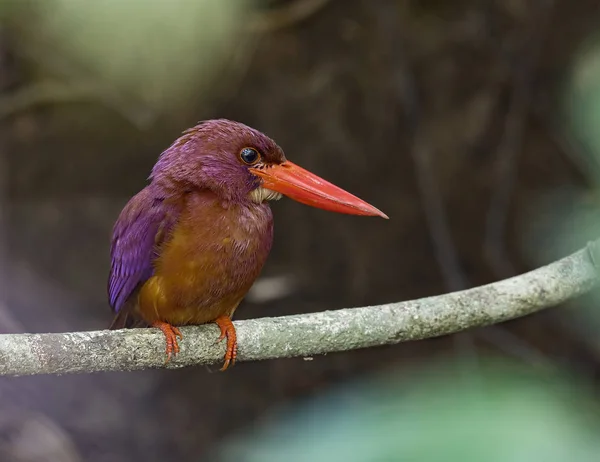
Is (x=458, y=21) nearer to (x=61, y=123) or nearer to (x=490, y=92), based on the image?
(x=490, y=92)

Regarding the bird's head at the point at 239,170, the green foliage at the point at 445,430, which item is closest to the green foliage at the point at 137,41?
the bird's head at the point at 239,170

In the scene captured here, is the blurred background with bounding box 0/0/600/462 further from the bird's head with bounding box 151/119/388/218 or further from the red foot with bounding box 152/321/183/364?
the red foot with bounding box 152/321/183/364

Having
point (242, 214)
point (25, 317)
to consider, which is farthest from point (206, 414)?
point (242, 214)

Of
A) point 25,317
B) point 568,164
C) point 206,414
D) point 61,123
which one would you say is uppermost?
point 61,123

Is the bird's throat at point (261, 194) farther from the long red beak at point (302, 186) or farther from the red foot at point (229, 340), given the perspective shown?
the red foot at point (229, 340)

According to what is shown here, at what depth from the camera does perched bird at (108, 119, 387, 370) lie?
156 cm

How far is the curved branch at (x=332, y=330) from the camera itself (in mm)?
1334

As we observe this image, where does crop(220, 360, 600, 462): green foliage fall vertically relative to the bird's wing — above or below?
below

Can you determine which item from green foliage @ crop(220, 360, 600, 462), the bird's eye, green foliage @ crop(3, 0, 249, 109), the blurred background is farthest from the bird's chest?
the blurred background

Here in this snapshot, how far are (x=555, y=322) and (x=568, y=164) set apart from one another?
0.60 m

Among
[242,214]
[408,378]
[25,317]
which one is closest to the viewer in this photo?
[408,378]

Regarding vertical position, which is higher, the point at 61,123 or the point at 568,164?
the point at 61,123

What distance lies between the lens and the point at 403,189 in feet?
9.98

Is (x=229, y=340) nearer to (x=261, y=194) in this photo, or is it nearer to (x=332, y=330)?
(x=332, y=330)
